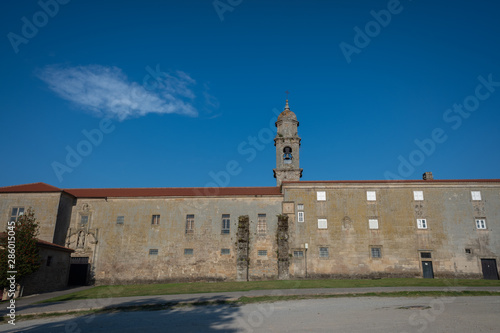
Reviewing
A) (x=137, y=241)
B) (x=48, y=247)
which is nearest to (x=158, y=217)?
(x=137, y=241)

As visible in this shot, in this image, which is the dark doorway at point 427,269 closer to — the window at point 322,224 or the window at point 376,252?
the window at point 376,252

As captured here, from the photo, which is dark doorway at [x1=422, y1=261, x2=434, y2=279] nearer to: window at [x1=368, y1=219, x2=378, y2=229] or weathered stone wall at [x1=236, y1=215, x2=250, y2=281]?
window at [x1=368, y1=219, x2=378, y2=229]

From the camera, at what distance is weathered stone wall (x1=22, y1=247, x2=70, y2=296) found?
24487 mm

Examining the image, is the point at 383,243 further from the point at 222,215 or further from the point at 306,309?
the point at 306,309

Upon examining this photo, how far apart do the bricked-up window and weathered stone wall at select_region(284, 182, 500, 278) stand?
2.61 m

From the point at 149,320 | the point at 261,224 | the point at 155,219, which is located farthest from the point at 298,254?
the point at 149,320

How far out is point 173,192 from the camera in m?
36.6

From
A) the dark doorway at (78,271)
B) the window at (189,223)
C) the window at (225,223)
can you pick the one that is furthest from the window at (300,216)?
the dark doorway at (78,271)

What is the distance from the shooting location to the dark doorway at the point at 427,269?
1206 inches

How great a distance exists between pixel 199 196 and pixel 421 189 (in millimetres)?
22392

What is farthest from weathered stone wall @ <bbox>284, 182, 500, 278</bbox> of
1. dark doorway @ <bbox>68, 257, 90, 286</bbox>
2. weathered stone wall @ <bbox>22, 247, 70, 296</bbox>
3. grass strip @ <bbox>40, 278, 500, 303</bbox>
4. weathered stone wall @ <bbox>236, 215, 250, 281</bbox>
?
weathered stone wall @ <bbox>22, 247, 70, 296</bbox>

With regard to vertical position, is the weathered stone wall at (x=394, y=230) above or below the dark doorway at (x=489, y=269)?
above

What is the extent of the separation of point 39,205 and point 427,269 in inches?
1489

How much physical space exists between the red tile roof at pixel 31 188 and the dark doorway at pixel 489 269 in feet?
136
